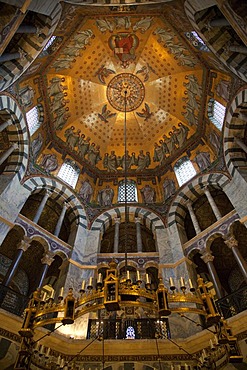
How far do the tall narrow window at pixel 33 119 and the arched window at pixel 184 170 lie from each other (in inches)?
273

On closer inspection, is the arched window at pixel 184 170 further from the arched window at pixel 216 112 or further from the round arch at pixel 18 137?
the round arch at pixel 18 137

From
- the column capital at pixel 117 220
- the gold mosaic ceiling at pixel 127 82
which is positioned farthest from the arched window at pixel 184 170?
the column capital at pixel 117 220

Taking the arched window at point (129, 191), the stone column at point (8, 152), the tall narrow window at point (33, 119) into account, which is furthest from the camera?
the arched window at point (129, 191)

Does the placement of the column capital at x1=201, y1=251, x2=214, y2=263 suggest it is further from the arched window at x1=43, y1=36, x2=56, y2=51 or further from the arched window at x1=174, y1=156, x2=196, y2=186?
the arched window at x1=43, y1=36, x2=56, y2=51

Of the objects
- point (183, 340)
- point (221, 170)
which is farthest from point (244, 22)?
point (183, 340)

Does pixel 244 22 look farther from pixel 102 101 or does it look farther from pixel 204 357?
pixel 102 101

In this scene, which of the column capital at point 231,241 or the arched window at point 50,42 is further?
the arched window at point 50,42

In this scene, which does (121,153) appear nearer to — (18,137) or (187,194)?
(187,194)

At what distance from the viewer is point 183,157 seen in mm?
14180

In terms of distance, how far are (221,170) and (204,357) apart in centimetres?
784

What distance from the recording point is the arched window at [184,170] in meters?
13.3

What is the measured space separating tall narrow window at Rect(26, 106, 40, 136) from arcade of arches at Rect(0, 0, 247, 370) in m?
0.07

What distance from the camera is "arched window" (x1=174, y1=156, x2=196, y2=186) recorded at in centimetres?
1330

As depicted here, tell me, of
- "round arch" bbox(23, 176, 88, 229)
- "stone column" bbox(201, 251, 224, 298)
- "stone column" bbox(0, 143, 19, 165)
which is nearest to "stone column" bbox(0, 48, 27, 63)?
"stone column" bbox(0, 143, 19, 165)
